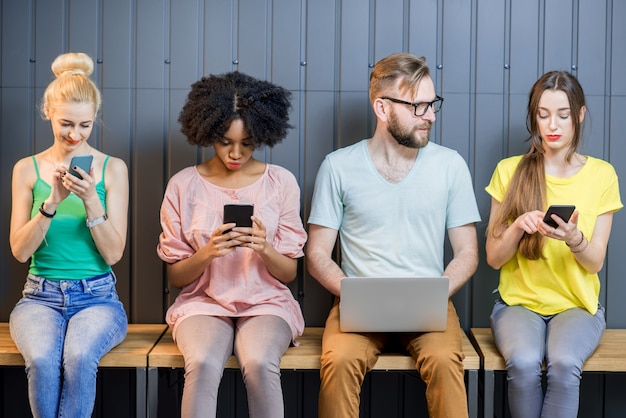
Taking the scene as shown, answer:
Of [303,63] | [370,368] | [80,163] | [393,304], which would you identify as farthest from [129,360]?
[303,63]

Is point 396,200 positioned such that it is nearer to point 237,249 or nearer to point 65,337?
point 237,249

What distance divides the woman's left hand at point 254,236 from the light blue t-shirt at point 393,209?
1.08 ft

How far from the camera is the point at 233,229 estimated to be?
3.17m

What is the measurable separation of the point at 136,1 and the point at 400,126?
1.25m

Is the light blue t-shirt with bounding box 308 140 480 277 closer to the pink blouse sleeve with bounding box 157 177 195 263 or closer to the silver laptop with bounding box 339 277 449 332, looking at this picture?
the silver laptop with bounding box 339 277 449 332

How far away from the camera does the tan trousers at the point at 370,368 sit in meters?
3.05

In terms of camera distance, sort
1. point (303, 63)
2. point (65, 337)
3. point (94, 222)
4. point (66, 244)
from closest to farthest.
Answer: point (65, 337)
point (94, 222)
point (66, 244)
point (303, 63)

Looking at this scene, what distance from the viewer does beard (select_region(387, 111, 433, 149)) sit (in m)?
3.44

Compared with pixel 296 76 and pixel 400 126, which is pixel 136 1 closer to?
pixel 296 76

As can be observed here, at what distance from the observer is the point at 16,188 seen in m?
3.41

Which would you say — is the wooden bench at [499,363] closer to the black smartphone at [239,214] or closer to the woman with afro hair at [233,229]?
the woman with afro hair at [233,229]

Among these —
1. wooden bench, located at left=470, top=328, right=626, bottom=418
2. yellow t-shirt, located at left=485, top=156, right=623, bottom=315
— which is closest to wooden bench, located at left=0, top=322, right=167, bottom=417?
wooden bench, located at left=470, top=328, right=626, bottom=418

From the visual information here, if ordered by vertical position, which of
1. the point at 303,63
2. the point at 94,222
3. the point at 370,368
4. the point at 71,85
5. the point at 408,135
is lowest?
the point at 370,368

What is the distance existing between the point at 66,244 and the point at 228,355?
0.76 m
